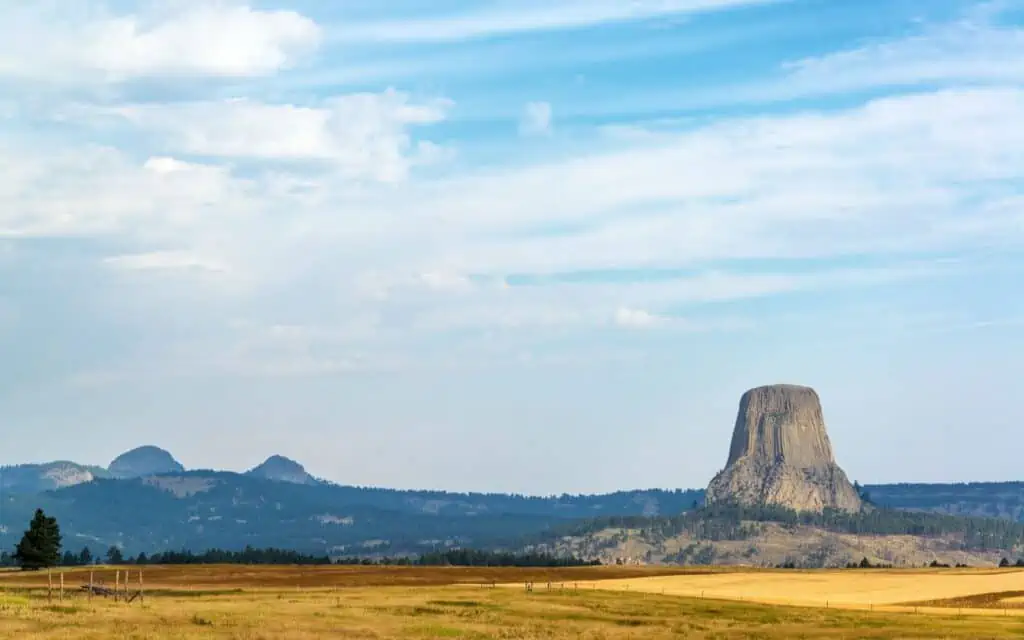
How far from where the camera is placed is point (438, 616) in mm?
107062

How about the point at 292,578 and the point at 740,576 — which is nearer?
the point at 292,578

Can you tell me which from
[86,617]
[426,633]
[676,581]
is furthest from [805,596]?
[86,617]

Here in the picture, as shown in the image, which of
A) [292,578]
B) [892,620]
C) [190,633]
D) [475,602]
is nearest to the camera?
[190,633]

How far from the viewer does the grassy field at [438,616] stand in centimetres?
8975

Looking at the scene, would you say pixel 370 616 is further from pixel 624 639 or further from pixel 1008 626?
pixel 1008 626

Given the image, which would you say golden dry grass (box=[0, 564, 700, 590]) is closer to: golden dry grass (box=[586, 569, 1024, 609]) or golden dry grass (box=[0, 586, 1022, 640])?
golden dry grass (box=[586, 569, 1024, 609])

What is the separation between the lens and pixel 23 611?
9538cm

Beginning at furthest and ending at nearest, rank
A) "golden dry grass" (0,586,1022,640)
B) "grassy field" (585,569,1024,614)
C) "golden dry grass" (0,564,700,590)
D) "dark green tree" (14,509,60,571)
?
"dark green tree" (14,509,60,571), "golden dry grass" (0,564,700,590), "grassy field" (585,569,1024,614), "golden dry grass" (0,586,1022,640)

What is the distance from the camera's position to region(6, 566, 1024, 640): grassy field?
89750 mm

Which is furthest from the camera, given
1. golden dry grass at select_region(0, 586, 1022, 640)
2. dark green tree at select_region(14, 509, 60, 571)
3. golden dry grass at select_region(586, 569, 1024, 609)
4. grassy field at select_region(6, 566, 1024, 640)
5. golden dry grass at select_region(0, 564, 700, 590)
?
dark green tree at select_region(14, 509, 60, 571)

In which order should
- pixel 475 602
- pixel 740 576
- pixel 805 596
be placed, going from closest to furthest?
pixel 475 602 < pixel 805 596 < pixel 740 576

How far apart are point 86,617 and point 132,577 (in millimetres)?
89310

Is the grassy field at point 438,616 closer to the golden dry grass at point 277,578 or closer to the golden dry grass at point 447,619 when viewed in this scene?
the golden dry grass at point 447,619

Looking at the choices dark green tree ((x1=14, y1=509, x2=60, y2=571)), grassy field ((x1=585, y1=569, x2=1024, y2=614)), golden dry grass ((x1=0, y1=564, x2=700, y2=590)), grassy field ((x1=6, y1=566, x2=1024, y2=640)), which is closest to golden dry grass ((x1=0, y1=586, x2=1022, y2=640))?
grassy field ((x1=6, y1=566, x2=1024, y2=640))
